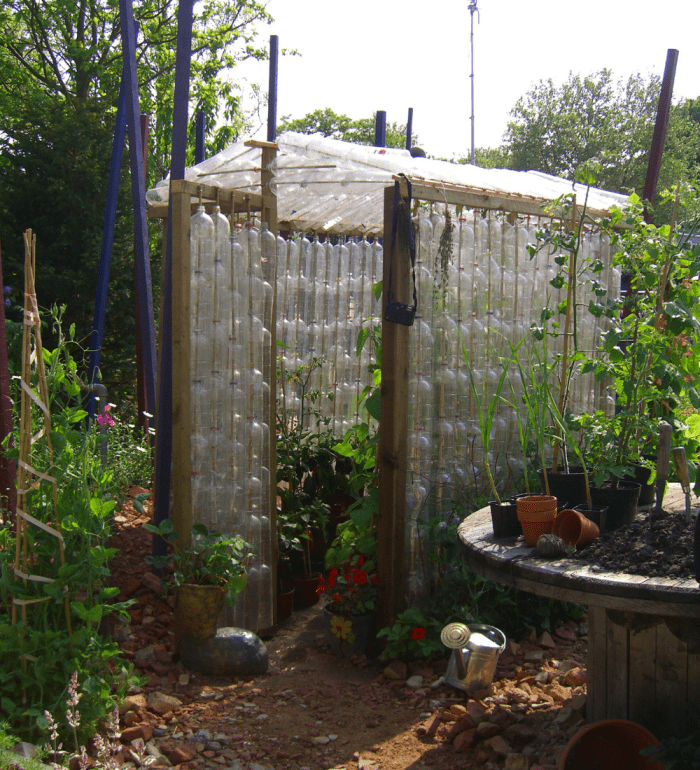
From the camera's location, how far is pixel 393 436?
3355 millimetres

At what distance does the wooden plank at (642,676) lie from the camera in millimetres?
2123

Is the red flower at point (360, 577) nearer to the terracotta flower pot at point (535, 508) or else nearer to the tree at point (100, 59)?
the terracotta flower pot at point (535, 508)

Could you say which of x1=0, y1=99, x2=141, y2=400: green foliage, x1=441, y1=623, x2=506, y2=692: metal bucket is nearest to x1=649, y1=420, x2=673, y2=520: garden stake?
x1=441, y1=623, x2=506, y2=692: metal bucket

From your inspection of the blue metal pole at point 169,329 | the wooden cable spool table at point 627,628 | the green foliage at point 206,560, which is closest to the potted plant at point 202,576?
the green foliage at point 206,560

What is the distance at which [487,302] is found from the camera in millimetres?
3629

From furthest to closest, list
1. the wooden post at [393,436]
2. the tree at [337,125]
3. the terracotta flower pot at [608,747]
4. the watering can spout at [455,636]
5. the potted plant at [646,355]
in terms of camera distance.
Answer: the tree at [337,125] → the wooden post at [393,436] → the watering can spout at [455,636] → the potted plant at [646,355] → the terracotta flower pot at [608,747]

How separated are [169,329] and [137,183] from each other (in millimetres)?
1128

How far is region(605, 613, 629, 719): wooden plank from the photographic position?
2.18 metres

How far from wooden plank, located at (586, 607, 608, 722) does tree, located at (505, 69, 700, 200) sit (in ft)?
73.2

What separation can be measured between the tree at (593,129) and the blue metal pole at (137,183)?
20.8 meters

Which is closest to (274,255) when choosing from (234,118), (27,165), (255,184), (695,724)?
(255,184)

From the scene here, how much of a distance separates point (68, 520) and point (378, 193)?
9.41 ft

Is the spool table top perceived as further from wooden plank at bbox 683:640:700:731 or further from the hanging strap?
the hanging strap

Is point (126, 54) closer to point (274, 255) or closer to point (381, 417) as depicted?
point (274, 255)
